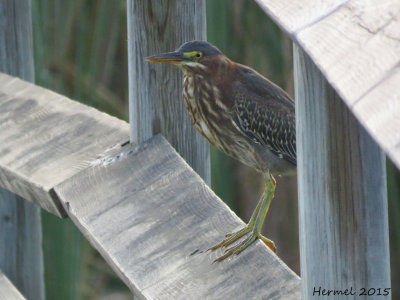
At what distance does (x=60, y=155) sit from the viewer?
259 cm

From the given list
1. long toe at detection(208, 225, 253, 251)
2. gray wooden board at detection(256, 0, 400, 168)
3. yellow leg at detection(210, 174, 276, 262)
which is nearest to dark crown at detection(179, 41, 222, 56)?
yellow leg at detection(210, 174, 276, 262)

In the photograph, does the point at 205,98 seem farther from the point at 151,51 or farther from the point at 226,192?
the point at 226,192

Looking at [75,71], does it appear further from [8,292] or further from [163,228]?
[163,228]

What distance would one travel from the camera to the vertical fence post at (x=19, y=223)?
129 inches

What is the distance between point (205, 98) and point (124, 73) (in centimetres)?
227

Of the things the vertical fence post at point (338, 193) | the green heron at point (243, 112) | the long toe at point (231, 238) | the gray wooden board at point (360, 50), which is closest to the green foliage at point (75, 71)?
the green heron at point (243, 112)

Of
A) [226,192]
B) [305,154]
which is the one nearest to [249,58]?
[226,192]

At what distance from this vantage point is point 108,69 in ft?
15.5

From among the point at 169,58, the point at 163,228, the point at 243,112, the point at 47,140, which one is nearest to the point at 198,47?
the point at 169,58

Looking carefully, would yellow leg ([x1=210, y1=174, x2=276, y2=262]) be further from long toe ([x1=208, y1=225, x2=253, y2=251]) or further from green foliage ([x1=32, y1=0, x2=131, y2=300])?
green foliage ([x1=32, y1=0, x2=131, y2=300])

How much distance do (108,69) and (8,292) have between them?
2.07m

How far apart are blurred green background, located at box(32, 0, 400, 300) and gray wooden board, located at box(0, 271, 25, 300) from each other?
465 millimetres

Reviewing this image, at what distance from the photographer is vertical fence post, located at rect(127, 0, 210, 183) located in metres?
2.52

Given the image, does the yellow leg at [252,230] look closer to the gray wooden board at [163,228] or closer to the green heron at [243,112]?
the gray wooden board at [163,228]
